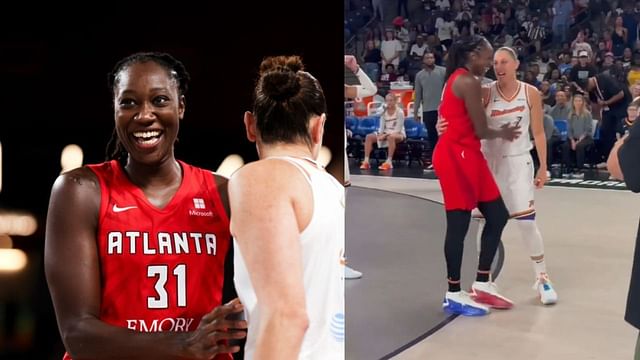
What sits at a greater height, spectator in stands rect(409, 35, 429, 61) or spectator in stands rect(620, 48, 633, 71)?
spectator in stands rect(409, 35, 429, 61)

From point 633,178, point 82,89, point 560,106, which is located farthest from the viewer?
point 560,106

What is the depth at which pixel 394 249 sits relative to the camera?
4.28 meters

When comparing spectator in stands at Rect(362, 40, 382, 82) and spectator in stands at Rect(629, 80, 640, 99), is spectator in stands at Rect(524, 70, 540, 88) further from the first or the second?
spectator in stands at Rect(362, 40, 382, 82)

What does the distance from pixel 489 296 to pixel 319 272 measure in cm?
221

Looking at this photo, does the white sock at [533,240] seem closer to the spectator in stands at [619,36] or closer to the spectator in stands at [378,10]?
the spectator in stands at [619,36]

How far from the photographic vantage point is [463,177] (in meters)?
3.21

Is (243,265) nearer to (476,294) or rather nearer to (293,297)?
(293,297)

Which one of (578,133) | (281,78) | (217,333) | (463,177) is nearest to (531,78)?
(578,133)

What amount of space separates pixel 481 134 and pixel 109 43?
213 cm

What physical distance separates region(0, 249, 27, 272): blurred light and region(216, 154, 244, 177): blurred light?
0.34m

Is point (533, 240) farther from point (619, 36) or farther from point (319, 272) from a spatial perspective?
point (319, 272)

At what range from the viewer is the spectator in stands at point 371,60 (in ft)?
16.6

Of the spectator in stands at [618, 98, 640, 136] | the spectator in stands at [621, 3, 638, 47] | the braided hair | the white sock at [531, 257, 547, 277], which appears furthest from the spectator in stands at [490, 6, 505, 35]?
the white sock at [531, 257, 547, 277]

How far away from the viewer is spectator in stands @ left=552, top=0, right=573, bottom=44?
175 inches
